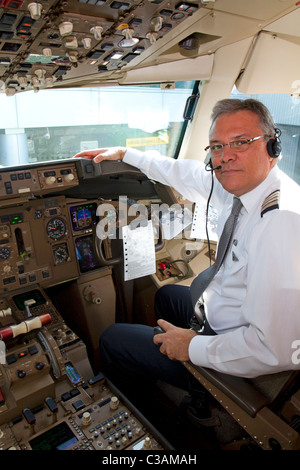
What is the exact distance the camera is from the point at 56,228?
89.0 inches

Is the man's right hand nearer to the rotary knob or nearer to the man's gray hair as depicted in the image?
the man's gray hair

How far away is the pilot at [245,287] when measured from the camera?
117 centimetres

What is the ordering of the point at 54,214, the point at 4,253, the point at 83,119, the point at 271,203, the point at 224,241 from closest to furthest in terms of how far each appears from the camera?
the point at 271,203
the point at 224,241
the point at 4,253
the point at 54,214
the point at 83,119

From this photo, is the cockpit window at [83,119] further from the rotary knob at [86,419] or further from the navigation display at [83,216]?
the rotary knob at [86,419]

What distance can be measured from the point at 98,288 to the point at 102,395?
92cm

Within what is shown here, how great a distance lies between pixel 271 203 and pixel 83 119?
195 cm

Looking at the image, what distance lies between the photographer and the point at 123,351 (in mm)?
1714

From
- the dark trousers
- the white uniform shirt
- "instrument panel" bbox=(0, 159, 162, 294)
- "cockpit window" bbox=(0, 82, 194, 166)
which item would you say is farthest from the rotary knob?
"cockpit window" bbox=(0, 82, 194, 166)

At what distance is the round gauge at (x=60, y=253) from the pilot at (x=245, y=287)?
0.73 m

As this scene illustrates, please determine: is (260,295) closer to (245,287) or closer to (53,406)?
(245,287)

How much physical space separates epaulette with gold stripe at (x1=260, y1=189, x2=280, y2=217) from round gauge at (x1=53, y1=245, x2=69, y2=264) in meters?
1.41

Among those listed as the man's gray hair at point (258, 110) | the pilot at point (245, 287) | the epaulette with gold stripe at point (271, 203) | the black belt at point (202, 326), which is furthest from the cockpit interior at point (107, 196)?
the epaulette with gold stripe at point (271, 203)

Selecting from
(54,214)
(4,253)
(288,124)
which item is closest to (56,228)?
(54,214)

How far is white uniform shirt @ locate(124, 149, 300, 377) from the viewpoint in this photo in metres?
1.16
